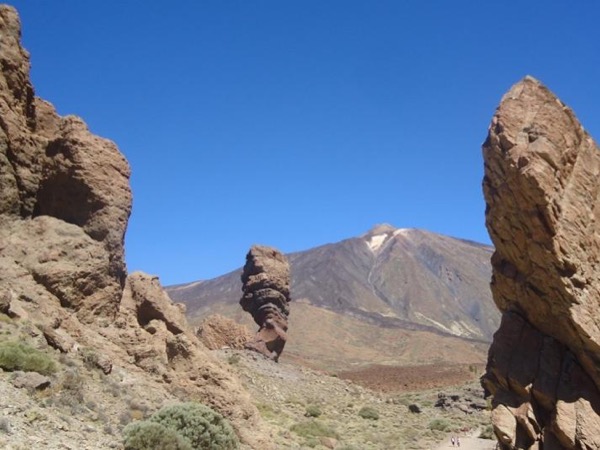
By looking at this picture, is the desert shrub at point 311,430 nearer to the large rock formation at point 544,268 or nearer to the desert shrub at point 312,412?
the desert shrub at point 312,412

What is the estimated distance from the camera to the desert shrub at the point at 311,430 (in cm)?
2394

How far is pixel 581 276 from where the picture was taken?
31.9ft

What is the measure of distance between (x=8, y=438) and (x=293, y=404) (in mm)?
24020

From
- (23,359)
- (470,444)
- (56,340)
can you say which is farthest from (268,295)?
(23,359)

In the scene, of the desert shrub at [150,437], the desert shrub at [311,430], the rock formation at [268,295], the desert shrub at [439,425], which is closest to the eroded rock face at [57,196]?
the desert shrub at [150,437]

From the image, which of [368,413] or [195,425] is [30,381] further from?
[368,413]

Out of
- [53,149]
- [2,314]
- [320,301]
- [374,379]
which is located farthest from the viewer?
[320,301]

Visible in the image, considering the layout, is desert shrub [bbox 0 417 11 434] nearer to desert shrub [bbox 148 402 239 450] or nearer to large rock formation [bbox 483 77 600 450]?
desert shrub [bbox 148 402 239 450]

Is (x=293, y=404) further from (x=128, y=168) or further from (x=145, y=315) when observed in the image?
(x=128, y=168)

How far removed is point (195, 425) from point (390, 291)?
158106 millimetres

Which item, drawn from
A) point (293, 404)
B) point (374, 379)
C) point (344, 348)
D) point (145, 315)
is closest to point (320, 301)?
point (344, 348)

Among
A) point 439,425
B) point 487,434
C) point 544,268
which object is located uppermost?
point 544,268

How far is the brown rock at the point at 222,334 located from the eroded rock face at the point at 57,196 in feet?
82.2

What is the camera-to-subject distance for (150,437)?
1099cm
